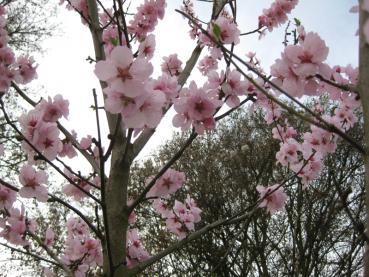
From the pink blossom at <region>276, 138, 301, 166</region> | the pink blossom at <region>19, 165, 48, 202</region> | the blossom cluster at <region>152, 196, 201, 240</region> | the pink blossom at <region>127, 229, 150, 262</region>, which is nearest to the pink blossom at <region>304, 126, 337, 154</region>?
the pink blossom at <region>276, 138, 301, 166</region>

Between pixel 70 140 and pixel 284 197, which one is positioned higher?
pixel 70 140

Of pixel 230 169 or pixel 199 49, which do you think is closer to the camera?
pixel 199 49

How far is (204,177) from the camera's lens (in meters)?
10.6

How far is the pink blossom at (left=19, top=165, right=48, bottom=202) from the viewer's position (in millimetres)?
2324

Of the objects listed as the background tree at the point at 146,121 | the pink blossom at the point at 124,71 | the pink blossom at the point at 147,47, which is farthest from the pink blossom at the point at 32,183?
the pink blossom at the point at 147,47

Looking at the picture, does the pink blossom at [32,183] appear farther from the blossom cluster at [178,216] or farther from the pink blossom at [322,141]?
the pink blossom at [322,141]

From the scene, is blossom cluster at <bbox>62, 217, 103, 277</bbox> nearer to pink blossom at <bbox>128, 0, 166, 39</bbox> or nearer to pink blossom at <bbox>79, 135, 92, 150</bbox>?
pink blossom at <bbox>79, 135, 92, 150</bbox>

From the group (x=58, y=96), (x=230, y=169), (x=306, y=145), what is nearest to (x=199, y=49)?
(x=306, y=145)

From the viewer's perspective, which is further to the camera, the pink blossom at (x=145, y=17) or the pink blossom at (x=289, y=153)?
the pink blossom at (x=145, y=17)

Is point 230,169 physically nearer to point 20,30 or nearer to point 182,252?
point 182,252

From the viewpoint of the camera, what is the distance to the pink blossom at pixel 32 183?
2.32m

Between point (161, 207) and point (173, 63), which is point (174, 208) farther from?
point (173, 63)

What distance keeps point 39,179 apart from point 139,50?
45.4 inches

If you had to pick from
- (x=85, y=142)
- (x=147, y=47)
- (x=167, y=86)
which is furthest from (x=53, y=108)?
(x=147, y=47)
